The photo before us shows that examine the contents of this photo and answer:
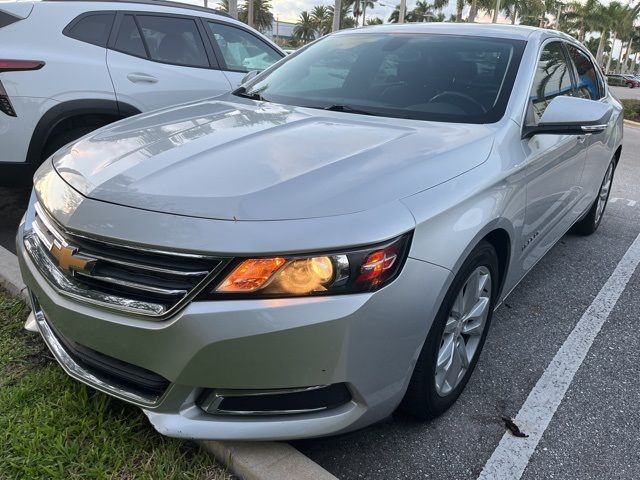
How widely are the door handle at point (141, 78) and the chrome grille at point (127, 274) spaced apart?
265 cm

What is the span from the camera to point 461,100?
2.82 meters

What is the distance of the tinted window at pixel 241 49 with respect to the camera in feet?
16.6

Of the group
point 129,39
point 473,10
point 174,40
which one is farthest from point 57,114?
point 473,10

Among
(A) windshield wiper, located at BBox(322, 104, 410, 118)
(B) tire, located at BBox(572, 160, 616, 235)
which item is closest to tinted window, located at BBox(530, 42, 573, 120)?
(A) windshield wiper, located at BBox(322, 104, 410, 118)

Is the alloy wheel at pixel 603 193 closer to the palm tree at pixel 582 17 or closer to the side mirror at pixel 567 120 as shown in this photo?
the side mirror at pixel 567 120

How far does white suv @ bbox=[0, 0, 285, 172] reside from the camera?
12.2 feet

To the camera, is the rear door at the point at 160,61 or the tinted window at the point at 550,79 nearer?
the tinted window at the point at 550,79

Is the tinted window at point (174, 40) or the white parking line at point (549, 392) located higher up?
the tinted window at point (174, 40)

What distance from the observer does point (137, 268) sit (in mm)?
1748

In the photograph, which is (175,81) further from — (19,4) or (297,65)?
(297,65)

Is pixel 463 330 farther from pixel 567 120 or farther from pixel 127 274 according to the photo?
pixel 127 274

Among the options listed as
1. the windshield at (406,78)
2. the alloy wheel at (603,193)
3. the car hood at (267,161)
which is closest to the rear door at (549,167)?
the windshield at (406,78)

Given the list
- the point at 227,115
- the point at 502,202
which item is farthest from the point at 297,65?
the point at 502,202

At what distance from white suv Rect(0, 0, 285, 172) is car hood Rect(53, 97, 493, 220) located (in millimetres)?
1380
